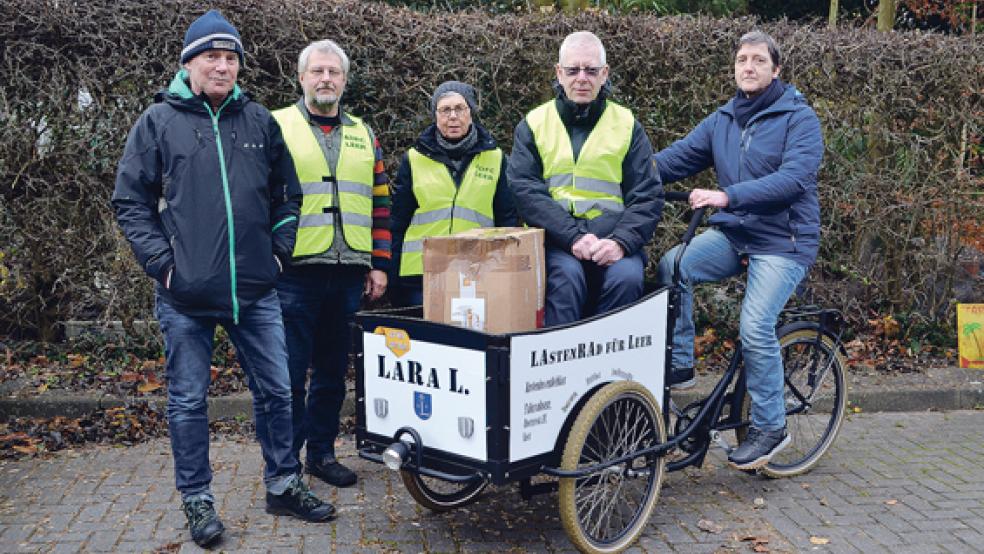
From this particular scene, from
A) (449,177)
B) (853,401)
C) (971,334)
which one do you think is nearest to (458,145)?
(449,177)

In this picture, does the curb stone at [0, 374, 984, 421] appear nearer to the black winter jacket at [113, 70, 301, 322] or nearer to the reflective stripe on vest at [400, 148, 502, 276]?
the reflective stripe on vest at [400, 148, 502, 276]

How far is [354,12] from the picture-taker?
6230mm

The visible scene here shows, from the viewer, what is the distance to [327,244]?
14.8 feet

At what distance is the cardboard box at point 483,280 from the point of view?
12.6 ft

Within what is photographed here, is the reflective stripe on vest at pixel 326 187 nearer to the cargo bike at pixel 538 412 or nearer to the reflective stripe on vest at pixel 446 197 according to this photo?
the reflective stripe on vest at pixel 446 197

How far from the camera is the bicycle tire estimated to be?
379 centimetres

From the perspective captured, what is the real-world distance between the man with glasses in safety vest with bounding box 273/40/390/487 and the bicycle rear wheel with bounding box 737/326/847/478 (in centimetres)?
210

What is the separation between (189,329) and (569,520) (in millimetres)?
1793

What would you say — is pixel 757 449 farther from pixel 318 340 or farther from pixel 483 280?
pixel 318 340

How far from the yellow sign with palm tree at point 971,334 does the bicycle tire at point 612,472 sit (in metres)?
3.76

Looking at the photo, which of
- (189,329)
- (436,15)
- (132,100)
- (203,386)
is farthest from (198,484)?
(436,15)

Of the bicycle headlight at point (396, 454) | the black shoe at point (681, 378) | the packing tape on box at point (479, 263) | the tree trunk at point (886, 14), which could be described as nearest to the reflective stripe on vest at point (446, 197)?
the packing tape on box at point (479, 263)

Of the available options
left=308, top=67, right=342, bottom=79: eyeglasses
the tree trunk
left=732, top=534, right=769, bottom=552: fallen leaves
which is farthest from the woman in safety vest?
the tree trunk

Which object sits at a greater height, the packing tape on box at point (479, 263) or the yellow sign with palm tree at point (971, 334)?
the packing tape on box at point (479, 263)
